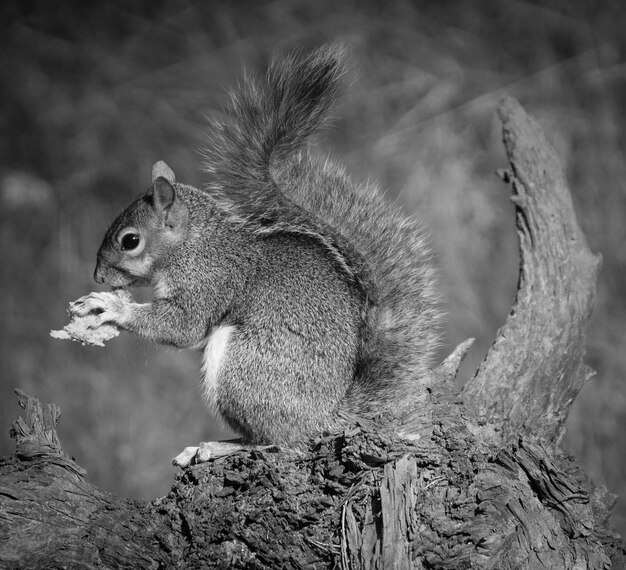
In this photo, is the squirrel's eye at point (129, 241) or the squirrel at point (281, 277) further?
the squirrel's eye at point (129, 241)

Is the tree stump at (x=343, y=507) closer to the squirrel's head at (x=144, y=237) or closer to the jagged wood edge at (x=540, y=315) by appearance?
the jagged wood edge at (x=540, y=315)

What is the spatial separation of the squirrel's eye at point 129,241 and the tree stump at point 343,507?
40 centimetres

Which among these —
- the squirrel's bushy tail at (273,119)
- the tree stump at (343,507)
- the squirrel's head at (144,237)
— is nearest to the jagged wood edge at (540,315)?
the tree stump at (343,507)

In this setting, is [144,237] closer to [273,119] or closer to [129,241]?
A: [129,241]

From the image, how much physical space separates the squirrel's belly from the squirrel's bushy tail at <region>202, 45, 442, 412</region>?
0.82ft

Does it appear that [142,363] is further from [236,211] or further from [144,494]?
[236,211]

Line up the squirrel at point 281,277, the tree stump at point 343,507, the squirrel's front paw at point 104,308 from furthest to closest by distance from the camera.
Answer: the squirrel's front paw at point 104,308
the squirrel at point 281,277
the tree stump at point 343,507

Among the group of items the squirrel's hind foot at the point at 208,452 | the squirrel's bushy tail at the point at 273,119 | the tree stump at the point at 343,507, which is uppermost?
the squirrel's bushy tail at the point at 273,119

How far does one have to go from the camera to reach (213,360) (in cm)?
161

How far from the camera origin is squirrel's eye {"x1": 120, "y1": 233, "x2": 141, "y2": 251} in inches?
67.1

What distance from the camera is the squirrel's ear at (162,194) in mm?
1678

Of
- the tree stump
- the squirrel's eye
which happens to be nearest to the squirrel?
the squirrel's eye

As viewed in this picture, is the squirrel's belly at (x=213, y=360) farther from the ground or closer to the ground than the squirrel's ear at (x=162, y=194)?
closer to the ground

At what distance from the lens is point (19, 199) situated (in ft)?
11.3
